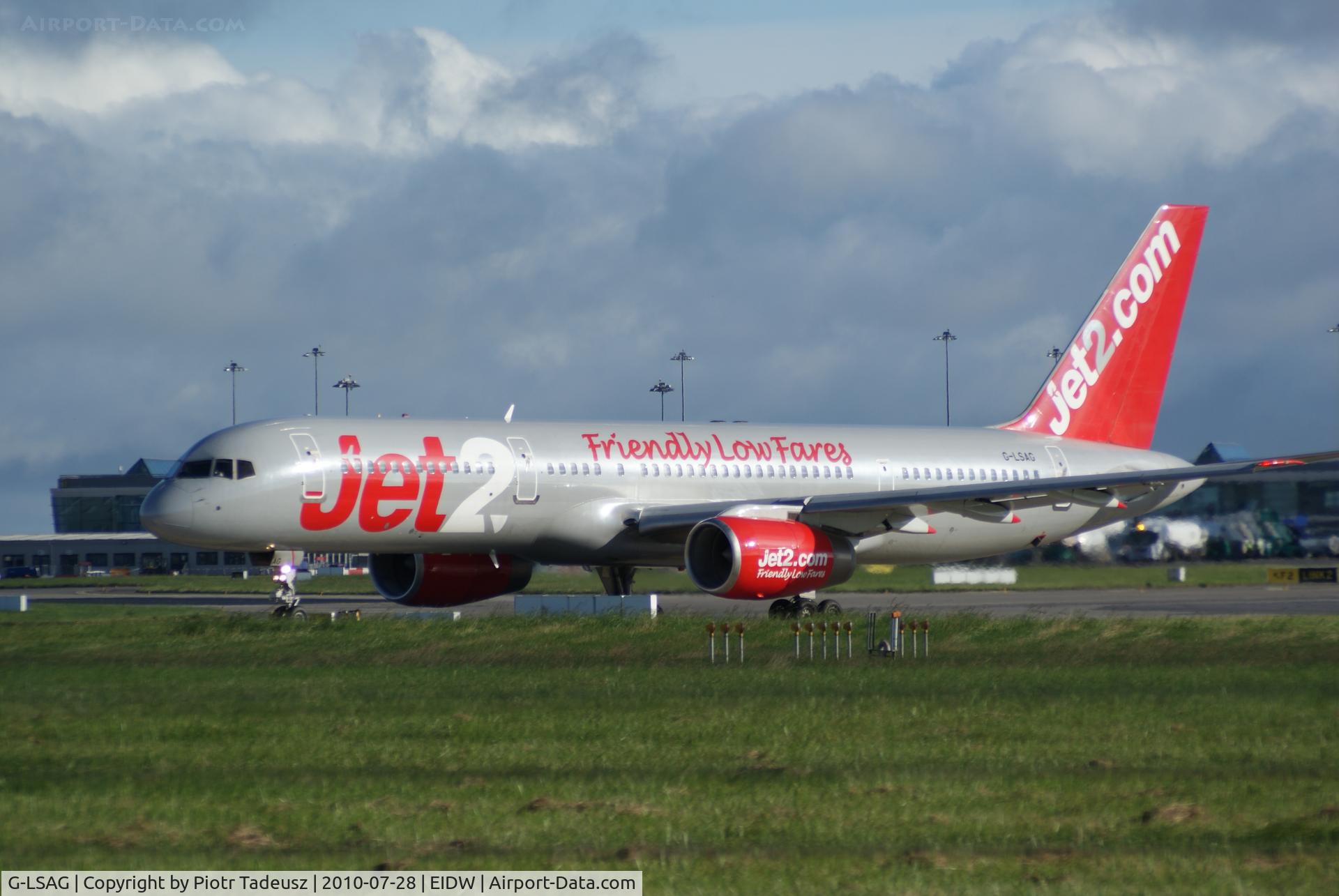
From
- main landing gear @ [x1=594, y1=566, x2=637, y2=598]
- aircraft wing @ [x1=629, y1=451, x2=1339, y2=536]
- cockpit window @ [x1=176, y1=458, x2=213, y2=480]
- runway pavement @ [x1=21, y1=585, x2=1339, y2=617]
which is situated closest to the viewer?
cockpit window @ [x1=176, y1=458, x2=213, y2=480]

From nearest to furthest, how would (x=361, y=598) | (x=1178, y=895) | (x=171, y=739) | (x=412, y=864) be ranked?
(x=1178, y=895), (x=412, y=864), (x=171, y=739), (x=361, y=598)

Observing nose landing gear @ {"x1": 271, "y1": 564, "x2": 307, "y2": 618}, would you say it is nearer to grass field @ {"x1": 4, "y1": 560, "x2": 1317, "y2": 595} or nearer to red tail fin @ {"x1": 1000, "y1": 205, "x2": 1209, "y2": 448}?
grass field @ {"x1": 4, "y1": 560, "x2": 1317, "y2": 595}

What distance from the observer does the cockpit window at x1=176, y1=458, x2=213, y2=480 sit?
2794 centimetres

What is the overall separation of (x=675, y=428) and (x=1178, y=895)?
25783 millimetres

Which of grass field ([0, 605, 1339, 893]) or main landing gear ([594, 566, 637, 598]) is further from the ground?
main landing gear ([594, 566, 637, 598])

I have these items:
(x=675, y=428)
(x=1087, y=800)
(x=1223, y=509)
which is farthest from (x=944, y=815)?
(x=1223, y=509)

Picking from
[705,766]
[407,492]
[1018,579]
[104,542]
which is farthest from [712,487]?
[104,542]

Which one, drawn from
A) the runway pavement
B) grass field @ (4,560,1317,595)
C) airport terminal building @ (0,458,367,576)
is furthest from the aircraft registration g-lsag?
airport terminal building @ (0,458,367,576)

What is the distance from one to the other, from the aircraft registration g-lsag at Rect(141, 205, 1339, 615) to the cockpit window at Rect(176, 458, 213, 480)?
0.10 feet

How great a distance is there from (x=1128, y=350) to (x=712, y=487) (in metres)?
11.9

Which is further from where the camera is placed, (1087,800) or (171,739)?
(171,739)

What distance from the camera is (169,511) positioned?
27719mm

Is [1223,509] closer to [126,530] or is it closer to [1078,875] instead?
[1078,875]

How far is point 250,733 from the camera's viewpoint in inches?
497
